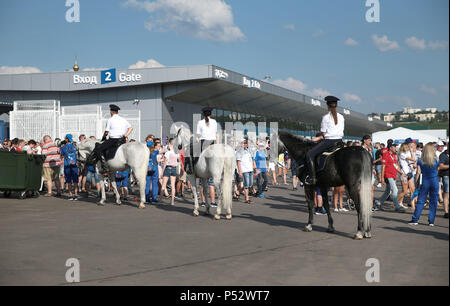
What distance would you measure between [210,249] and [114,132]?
7.49m

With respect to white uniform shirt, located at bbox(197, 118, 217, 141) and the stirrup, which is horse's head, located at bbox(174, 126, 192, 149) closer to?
white uniform shirt, located at bbox(197, 118, 217, 141)

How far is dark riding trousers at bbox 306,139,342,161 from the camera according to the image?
9758 millimetres

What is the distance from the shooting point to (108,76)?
30.0 meters

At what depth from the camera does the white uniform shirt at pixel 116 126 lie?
1411cm

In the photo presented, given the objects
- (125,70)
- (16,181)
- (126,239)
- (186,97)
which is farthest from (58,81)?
(126,239)

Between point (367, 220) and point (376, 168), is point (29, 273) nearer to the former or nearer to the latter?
point (367, 220)

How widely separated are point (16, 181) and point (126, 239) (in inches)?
364

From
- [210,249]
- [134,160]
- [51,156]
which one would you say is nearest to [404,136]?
[51,156]

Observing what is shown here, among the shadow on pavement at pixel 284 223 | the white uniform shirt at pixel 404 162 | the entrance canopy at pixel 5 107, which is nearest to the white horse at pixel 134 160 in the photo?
the shadow on pavement at pixel 284 223

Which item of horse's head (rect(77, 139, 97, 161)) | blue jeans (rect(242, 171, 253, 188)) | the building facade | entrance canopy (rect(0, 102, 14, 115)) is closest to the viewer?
horse's head (rect(77, 139, 97, 161))

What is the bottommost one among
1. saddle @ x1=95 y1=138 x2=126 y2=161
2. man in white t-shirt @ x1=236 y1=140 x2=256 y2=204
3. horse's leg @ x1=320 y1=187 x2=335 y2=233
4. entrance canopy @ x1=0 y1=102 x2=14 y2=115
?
horse's leg @ x1=320 y1=187 x2=335 y2=233

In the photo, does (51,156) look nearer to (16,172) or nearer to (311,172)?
(16,172)

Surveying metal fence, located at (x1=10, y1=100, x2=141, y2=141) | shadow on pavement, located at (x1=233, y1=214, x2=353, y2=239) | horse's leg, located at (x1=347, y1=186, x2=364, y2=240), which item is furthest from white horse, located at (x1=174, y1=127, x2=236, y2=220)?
metal fence, located at (x1=10, y1=100, x2=141, y2=141)

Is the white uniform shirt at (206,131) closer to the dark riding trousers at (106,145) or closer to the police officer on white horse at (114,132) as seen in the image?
the police officer on white horse at (114,132)
